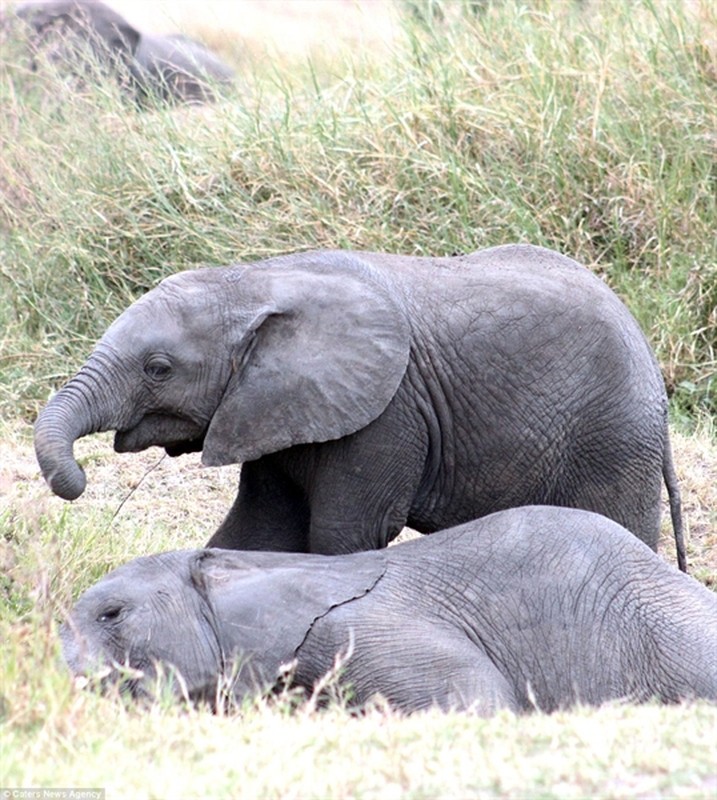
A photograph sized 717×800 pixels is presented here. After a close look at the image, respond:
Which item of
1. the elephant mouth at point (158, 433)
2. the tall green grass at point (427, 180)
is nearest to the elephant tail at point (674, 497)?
the elephant mouth at point (158, 433)

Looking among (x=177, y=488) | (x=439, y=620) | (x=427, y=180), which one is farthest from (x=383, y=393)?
(x=427, y=180)

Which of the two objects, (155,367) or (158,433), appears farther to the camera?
(158,433)

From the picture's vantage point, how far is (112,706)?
13.4 feet

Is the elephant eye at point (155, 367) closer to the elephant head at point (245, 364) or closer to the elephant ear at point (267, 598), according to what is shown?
the elephant head at point (245, 364)

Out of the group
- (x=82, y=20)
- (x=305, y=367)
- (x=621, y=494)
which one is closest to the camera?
(x=305, y=367)

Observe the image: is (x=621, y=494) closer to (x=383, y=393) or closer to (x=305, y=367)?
(x=383, y=393)

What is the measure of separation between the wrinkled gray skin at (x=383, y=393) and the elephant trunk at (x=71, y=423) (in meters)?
0.01

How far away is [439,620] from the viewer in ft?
16.3

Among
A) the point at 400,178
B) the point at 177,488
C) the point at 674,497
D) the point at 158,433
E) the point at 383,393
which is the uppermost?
the point at 383,393

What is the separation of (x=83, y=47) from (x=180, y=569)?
23.7 ft

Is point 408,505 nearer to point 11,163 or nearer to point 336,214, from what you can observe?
point 336,214

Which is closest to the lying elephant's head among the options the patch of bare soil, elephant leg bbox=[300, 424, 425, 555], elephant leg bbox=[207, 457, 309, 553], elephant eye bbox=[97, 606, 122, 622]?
elephant eye bbox=[97, 606, 122, 622]

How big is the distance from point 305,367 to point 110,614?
1061 millimetres

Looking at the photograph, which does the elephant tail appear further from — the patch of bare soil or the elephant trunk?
the elephant trunk
